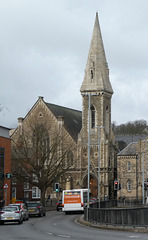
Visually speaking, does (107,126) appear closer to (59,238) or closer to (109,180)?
(109,180)

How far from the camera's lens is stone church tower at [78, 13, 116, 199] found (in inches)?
3550

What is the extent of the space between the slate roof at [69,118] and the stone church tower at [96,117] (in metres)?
3.94

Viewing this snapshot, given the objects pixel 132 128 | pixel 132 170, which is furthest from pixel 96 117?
pixel 132 128

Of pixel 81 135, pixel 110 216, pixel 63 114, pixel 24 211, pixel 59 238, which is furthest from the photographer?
pixel 63 114

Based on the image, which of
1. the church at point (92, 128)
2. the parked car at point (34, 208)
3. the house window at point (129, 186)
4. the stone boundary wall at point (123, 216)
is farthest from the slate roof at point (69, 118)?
the stone boundary wall at point (123, 216)

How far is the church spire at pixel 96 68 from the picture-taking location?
93000mm

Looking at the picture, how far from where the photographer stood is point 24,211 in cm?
4222

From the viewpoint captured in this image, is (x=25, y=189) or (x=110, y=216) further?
(x=25, y=189)

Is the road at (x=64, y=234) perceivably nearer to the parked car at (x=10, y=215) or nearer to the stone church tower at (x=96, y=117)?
the parked car at (x=10, y=215)

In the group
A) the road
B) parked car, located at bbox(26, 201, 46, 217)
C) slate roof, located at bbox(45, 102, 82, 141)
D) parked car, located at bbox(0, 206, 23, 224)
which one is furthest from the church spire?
the road

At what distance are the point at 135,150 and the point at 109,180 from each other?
6876mm

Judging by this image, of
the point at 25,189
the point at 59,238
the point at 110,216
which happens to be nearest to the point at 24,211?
the point at 110,216

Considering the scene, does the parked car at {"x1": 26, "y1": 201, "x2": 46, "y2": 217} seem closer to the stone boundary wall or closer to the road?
the stone boundary wall

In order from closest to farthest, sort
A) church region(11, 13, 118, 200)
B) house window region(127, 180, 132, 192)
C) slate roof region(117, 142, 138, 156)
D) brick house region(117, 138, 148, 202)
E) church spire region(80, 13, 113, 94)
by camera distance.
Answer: brick house region(117, 138, 148, 202) < house window region(127, 180, 132, 192) < church region(11, 13, 118, 200) < slate roof region(117, 142, 138, 156) < church spire region(80, 13, 113, 94)
